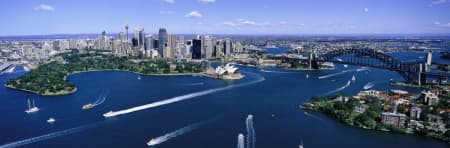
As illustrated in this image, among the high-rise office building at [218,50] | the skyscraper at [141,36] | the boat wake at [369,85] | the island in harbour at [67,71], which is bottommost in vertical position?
the boat wake at [369,85]

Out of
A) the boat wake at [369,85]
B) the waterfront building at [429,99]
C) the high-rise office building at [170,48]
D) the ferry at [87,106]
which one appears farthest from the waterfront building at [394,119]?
the high-rise office building at [170,48]

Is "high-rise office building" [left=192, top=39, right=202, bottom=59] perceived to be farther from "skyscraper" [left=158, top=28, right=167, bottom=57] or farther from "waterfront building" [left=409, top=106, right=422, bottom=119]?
"waterfront building" [left=409, top=106, right=422, bottom=119]

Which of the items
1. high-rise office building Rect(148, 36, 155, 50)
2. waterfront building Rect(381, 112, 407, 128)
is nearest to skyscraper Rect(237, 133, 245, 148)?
waterfront building Rect(381, 112, 407, 128)

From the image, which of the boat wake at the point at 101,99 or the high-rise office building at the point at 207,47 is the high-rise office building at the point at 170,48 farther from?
the boat wake at the point at 101,99

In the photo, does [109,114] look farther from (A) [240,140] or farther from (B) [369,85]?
(B) [369,85]

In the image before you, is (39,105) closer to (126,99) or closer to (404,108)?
→ (126,99)

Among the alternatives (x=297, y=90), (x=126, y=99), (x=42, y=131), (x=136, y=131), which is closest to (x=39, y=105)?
(x=126, y=99)

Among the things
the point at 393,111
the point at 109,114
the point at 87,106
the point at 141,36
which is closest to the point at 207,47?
the point at 141,36
